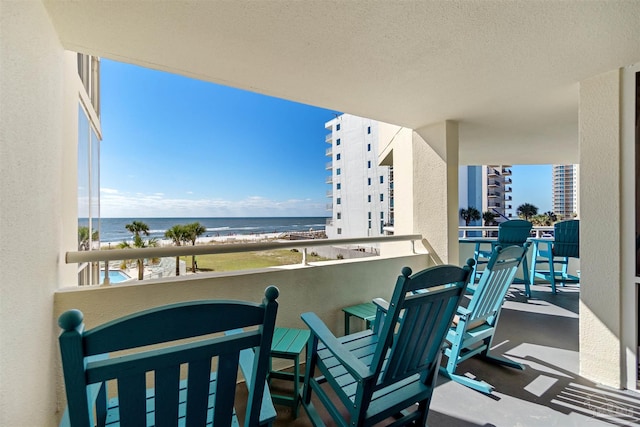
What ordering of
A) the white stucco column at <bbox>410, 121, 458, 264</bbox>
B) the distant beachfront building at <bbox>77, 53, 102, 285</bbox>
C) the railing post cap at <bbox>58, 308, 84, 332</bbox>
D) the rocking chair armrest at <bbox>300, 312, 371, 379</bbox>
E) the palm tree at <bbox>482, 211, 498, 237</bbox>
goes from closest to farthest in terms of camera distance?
1. the railing post cap at <bbox>58, 308, 84, 332</bbox>
2. the rocking chair armrest at <bbox>300, 312, 371, 379</bbox>
3. the distant beachfront building at <bbox>77, 53, 102, 285</bbox>
4. the white stucco column at <bbox>410, 121, 458, 264</bbox>
5. the palm tree at <bbox>482, 211, 498, 237</bbox>

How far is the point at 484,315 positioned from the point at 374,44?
7.23 ft

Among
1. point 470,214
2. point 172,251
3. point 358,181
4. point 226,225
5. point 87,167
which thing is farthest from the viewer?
point 470,214

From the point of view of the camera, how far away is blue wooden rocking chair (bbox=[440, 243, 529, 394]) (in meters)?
2.07

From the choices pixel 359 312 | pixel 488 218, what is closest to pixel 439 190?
pixel 359 312

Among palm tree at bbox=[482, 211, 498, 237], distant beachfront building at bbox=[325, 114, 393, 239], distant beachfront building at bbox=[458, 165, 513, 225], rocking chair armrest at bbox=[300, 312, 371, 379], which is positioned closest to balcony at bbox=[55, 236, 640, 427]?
rocking chair armrest at bbox=[300, 312, 371, 379]

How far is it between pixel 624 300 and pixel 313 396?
233 centimetres

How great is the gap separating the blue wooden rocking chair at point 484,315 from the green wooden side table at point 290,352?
1.15 metres

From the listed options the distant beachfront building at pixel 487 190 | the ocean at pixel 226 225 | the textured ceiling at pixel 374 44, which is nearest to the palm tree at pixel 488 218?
the distant beachfront building at pixel 487 190

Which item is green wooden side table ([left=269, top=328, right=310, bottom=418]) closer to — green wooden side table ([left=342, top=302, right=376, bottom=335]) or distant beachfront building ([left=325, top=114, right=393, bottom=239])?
green wooden side table ([left=342, top=302, right=376, bottom=335])

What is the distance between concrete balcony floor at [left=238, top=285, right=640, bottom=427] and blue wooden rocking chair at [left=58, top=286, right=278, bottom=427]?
1120 millimetres

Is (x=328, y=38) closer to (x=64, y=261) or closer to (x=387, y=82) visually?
(x=387, y=82)

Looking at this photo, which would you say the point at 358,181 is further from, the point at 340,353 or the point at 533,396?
the point at 340,353

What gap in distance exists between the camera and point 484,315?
226cm

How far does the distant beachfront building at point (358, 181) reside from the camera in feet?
90.1
